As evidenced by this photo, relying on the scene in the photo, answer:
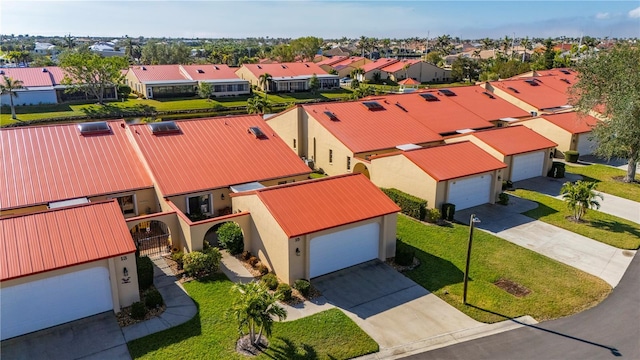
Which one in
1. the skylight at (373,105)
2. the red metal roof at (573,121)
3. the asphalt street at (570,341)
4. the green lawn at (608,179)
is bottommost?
the asphalt street at (570,341)

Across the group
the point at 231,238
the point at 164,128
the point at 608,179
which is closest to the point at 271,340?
the point at 231,238

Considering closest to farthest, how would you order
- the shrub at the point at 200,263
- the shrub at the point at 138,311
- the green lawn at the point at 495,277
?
the shrub at the point at 138,311 < the green lawn at the point at 495,277 < the shrub at the point at 200,263

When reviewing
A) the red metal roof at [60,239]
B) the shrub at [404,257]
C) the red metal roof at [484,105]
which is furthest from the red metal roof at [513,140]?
the red metal roof at [60,239]

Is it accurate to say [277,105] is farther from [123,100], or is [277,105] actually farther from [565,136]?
[565,136]

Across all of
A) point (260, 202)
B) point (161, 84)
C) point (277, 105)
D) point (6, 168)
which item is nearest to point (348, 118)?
point (260, 202)

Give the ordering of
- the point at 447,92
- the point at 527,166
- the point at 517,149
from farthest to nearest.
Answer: the point at 447,92, the point at 527,166, the point at 517,149

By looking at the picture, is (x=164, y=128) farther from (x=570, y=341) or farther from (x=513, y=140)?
(x=513, y=140)

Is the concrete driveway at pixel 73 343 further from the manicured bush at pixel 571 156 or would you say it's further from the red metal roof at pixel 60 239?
the manicured bush at pixel 571 156
